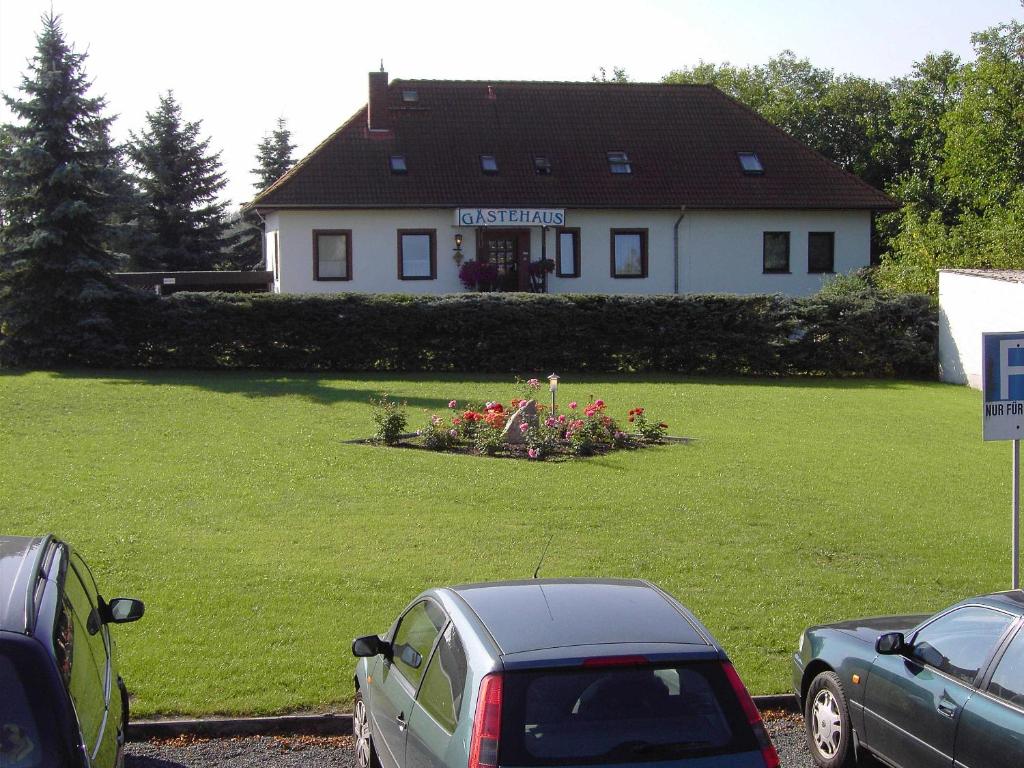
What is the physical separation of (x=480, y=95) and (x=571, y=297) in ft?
50.7

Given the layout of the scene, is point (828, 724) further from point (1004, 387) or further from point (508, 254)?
point (508, 254)

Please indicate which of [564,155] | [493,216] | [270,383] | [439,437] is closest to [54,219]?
[270,383]

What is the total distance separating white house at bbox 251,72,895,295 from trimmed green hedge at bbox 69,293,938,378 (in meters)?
8.41

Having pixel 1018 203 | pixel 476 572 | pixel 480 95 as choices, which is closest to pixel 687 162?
pixel 480 95

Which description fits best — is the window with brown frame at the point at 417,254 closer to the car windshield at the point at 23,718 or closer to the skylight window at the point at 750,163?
the skylight window at the point at 750,163

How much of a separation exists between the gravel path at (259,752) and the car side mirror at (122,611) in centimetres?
106

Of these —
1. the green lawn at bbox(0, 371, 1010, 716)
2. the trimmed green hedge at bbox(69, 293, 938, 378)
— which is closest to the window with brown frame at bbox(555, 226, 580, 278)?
the trimmed green hedge at bbox(69, 293, 938, 378)

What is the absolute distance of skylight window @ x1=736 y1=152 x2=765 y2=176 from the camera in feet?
138

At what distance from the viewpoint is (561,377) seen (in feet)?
97.5

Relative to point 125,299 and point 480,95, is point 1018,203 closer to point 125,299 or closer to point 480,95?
point 480,95

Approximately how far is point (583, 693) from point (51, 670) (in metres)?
2.17

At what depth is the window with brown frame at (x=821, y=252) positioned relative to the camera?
41.6 meters

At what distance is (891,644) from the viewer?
6875mm

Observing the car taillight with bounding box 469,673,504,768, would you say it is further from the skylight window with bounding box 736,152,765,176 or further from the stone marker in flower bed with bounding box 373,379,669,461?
the skylight window with bounding box 736,152,765,176
